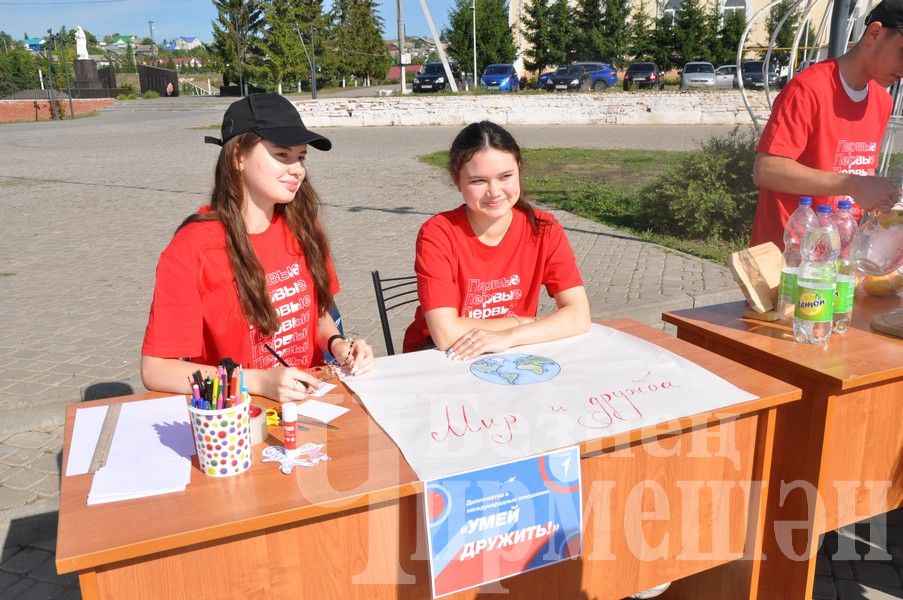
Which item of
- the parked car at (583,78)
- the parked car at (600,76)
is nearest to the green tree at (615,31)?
the parked car at (583,78)

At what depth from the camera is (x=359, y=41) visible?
48344mm

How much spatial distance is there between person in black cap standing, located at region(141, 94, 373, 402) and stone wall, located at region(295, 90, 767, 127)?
68.5 ft

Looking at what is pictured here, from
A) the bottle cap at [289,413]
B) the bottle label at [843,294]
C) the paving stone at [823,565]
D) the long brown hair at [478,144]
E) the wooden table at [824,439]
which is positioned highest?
the long brown hair at [478,144]

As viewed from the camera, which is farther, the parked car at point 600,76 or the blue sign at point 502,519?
the parked car at point 600,76

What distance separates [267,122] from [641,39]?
39.0 metres

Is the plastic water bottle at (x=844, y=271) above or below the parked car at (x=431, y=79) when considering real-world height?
below

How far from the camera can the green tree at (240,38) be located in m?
39.6

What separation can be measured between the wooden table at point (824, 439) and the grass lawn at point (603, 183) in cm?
474

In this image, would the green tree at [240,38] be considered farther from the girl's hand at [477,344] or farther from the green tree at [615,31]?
the girl's hand at [477,344]

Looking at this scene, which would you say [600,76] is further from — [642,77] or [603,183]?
[603,183]

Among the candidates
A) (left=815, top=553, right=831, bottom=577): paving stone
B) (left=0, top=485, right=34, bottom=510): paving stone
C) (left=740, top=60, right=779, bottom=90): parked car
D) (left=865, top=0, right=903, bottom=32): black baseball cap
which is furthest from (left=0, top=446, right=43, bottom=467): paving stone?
(left=740, top=60, right=779, bottom=90): parked car

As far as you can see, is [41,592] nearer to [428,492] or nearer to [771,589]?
[428,492]

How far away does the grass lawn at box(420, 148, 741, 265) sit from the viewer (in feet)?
25.5

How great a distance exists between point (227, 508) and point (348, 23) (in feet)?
170
